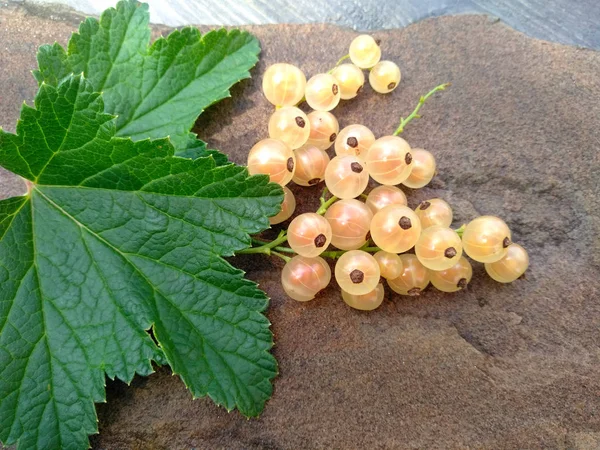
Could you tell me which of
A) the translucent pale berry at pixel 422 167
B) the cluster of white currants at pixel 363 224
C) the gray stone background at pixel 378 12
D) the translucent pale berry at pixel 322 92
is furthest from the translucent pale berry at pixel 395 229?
the gray stone background at pixel 378 12

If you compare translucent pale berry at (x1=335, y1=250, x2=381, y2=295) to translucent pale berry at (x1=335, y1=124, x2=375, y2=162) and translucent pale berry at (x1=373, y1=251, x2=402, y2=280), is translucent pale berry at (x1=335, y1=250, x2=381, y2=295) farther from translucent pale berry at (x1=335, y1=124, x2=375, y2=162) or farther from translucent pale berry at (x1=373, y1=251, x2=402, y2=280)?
translucent pale berry at (x1=335, y1=124, x2=375, y2=162)

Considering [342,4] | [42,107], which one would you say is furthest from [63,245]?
[342,4]

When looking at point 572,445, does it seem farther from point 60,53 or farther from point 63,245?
point 60,53

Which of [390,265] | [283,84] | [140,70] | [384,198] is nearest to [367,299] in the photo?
[390,265]

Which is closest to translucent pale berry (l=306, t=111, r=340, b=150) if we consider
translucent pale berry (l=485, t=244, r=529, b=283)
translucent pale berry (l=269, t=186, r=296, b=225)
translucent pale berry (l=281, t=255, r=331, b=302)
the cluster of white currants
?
the cluster of white currants

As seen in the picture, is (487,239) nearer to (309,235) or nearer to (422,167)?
(422,167)

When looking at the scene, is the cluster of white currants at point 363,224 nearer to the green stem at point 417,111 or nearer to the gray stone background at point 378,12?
the green stem at point 417,111

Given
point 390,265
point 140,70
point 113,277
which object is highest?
point 140,70
